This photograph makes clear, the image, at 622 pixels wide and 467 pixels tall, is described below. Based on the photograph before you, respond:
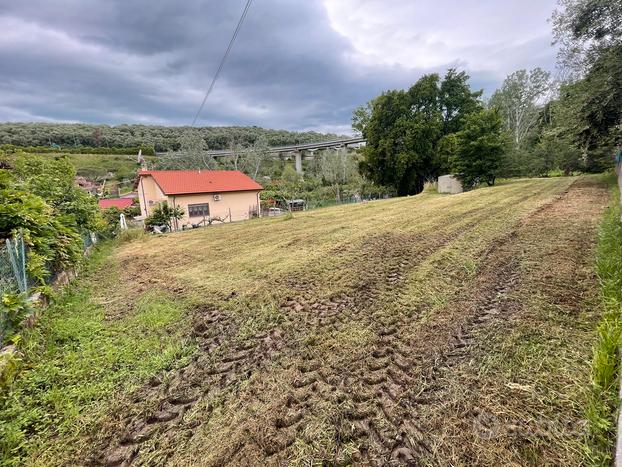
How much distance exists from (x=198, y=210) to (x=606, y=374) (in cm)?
2178

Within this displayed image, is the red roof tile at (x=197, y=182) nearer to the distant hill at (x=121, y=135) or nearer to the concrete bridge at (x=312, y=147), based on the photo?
the distant hill at (x=121, y=135)

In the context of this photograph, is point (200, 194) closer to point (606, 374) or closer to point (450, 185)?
point (450, 185)

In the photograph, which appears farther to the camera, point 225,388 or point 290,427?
point 225,388

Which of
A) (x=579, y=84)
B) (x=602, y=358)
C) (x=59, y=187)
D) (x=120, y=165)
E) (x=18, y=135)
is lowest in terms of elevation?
(x=602, y=358)

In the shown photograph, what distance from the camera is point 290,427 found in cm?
198

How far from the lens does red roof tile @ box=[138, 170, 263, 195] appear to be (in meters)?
20.2

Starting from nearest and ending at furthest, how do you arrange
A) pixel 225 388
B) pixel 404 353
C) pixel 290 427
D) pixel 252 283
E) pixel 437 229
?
pixel 290 427, pixel 225 388, pixel 404 353, pixel 252 283, pixel 437 229

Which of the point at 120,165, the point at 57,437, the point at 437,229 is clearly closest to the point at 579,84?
the point at 437,229

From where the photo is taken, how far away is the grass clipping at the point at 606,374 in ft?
5.30

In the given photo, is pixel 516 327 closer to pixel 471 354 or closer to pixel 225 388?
pixel 471 354

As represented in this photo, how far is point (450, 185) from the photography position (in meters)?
22.1

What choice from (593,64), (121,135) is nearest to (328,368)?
(593,64)

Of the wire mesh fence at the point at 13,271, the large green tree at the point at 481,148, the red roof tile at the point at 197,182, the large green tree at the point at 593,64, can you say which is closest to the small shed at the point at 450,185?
the large green tree at the point at 481,148

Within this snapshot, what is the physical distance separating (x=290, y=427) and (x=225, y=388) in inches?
28.7
